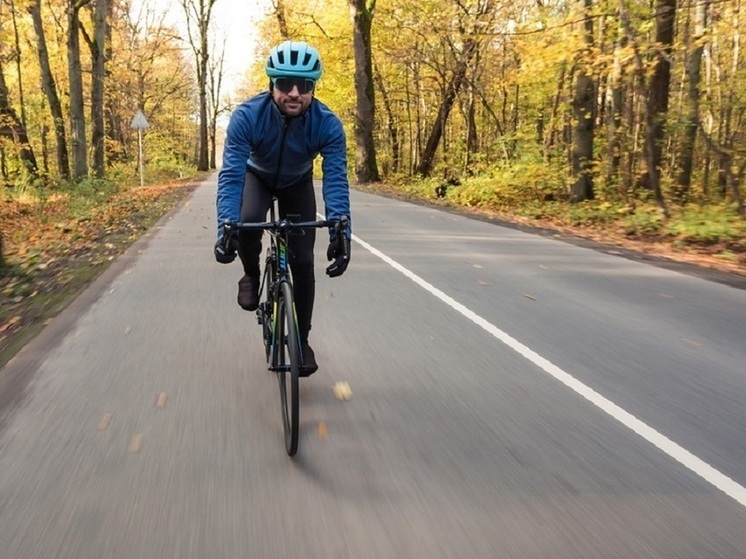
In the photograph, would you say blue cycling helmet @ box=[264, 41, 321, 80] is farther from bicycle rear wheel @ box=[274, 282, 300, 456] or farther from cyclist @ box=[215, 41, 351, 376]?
bicycle rear wheel @ box=[274, 282, 300, 456]

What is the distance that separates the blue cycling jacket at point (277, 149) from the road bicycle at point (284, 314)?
194mm

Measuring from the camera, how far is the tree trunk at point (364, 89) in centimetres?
2758

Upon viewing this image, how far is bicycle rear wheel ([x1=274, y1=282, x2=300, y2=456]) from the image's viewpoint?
320 centimetres

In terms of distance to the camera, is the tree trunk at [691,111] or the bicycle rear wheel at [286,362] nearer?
the bicycle rear wheel at [286,362]

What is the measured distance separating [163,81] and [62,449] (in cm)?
5221

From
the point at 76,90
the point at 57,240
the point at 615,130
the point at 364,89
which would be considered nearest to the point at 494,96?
the point at 364,89

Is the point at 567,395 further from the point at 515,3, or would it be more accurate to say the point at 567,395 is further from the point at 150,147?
the point at 150,147

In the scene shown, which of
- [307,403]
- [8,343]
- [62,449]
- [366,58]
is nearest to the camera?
[62,449]

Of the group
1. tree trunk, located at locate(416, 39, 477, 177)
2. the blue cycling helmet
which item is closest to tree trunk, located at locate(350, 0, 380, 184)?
tree trunk, located at locate(416, 39, 477, 177)

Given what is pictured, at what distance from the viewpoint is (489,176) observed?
68.2ft

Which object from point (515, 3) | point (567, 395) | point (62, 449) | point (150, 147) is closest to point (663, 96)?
point (515, 3)

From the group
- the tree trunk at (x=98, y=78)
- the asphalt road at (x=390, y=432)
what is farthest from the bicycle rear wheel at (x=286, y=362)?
the tree trunk at (x=98, y=78)

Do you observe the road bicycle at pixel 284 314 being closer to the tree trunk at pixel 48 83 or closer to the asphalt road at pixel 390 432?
the asphalt road at pixel 390 432

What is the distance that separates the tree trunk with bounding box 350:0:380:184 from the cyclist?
2552 cm
